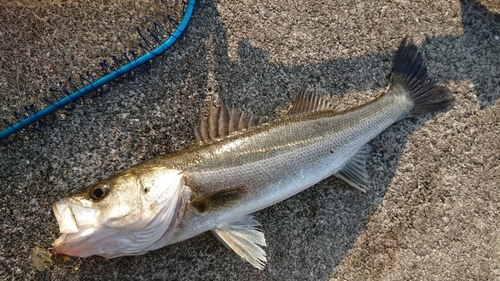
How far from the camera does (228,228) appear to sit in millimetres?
2197

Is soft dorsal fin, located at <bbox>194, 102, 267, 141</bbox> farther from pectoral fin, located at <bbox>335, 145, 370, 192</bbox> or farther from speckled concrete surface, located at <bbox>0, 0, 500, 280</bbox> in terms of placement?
pectoral fin, located at <bbox>335, 145, 370, 192</bbox>

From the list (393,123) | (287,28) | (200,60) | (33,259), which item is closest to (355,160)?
(393,123)

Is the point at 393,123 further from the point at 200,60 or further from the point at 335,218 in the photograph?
the point at 200,60

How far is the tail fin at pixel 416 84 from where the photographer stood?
8.54 ft

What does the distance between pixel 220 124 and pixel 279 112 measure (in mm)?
518

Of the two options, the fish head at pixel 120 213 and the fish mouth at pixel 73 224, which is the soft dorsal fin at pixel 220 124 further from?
the fish mouth at pixel 73 224

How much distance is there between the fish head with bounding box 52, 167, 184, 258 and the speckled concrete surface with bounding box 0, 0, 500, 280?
381 millimetres

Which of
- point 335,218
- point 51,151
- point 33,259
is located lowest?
point 335,218

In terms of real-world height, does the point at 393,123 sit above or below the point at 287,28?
below

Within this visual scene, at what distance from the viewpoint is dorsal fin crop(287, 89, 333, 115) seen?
247cm

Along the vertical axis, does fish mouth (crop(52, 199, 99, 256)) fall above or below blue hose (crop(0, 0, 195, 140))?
below

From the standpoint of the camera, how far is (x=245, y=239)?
87.2 inches

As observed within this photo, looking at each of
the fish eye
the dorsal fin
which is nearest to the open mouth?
the fish eye

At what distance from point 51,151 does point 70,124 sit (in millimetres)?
187
